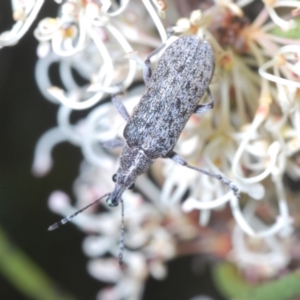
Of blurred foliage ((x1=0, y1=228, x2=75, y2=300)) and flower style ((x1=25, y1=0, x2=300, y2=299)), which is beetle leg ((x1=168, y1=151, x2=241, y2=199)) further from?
blurred foliage ((x1=0, y1=228, x2=75, y2=300))

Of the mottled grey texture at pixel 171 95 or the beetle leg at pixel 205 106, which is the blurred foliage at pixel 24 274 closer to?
the mottled grey texture at pixel 171 95

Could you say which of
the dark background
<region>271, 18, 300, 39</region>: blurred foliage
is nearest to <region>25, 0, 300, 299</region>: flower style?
<region>271, 18, 300, 39</region>: blurred foliage

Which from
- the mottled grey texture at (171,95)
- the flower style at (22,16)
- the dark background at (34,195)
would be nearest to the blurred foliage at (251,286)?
the dark background at (34,195)

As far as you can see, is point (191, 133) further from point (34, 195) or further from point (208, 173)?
point (34, 195)

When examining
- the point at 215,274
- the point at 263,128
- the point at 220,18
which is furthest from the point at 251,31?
the point at 215,274

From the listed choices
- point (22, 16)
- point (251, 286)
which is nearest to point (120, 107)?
point (22, 16)

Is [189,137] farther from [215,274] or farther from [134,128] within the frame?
[215,274]
